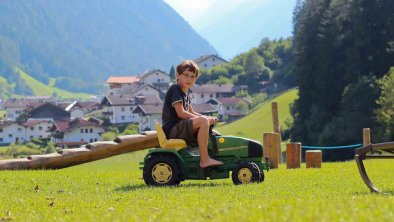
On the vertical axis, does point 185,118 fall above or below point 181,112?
below

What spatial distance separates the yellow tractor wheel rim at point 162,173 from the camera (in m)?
12.8

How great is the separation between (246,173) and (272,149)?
29.5 feet

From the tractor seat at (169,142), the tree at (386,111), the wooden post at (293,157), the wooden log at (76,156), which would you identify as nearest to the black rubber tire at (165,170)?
the tractor seat at (169,142)

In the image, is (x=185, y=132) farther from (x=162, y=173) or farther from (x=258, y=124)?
(x=258, y=124)

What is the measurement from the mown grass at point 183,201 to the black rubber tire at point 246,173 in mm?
546

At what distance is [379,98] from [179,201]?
2393 inches

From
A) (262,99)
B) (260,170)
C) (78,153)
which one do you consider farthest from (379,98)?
(262,99)

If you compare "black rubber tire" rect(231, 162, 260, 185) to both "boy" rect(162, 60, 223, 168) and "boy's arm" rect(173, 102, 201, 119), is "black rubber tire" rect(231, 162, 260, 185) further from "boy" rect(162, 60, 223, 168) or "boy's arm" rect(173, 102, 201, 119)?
"boy's arm" rect(173, 102, 201, 119)

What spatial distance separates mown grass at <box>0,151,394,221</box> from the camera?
21.9 feet

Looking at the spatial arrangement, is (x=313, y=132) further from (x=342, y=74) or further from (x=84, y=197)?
(x=84, y=197)

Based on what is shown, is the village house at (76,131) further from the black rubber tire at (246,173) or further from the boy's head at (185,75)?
the black rubber tire at (246,173)

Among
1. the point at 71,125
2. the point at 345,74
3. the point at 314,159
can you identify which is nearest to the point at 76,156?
the point at 314,159

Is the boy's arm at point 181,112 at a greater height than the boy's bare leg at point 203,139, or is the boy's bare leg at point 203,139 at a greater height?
the boy's arm at point 181,112

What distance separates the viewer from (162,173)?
12.8 m
